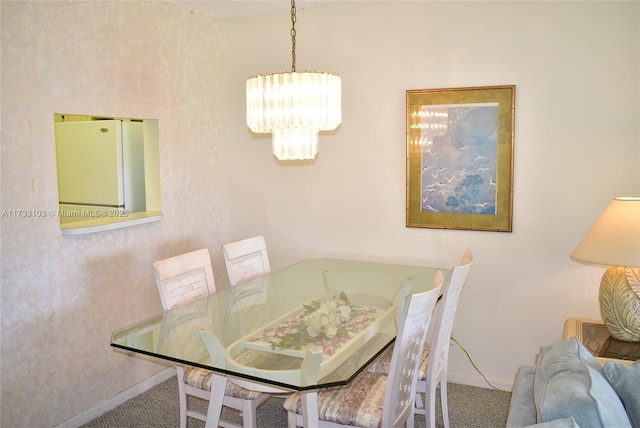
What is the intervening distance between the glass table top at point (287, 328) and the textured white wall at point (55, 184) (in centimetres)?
82

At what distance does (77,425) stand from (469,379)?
244 cm

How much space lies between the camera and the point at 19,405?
2.81m

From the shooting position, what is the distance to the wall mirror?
141 inches

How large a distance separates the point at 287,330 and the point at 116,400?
1.60 meters

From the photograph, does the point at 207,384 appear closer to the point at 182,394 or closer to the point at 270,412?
the point at 182,394

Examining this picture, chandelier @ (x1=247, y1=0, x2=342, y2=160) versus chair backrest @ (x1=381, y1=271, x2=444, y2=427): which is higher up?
chandelier @ (x1=247, y1=0, x2=342, y2=160)

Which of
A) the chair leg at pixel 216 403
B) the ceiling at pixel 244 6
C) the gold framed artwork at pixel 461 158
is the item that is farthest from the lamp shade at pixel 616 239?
the ceiling at pixel 244 6

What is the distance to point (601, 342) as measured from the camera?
2732 millimetres

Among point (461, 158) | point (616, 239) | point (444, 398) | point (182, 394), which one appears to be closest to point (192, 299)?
point (182, 394)

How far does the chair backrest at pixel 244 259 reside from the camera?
10.6 feet

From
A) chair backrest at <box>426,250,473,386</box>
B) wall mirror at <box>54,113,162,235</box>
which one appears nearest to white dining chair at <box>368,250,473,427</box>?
chair backrest at <box>426,250,473,386</box>

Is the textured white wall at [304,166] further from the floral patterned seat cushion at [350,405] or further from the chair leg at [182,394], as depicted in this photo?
the floral patterned seat cushion at [350,405]

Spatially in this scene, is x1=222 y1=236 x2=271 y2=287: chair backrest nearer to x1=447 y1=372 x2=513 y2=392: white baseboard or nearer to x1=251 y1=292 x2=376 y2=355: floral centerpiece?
x1=251 y1=292 x2=376 y2=355: floral centerpiece

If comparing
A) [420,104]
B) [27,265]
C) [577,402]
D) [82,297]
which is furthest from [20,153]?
[577,402]
